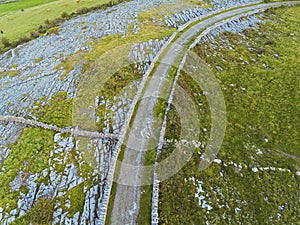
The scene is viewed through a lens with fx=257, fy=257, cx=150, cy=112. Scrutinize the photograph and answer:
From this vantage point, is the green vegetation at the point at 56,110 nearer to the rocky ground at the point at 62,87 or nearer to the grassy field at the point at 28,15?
the rocky ground at the point at 62,87

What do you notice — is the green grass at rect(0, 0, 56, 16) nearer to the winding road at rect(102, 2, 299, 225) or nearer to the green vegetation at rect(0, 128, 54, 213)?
the winding road at rect(102, 2, 299, 225)

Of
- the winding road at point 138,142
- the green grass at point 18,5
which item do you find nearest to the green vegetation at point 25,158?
the winding road at point 138,142

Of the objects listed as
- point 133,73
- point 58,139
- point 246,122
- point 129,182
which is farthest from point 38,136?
point 246,122

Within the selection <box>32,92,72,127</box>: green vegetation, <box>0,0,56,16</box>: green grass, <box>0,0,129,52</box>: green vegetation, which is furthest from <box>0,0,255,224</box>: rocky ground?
<box>0,0,56,16</box>: green grass

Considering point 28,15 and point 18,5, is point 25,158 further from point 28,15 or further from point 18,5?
point 18,5

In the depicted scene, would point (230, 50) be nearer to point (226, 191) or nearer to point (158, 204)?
point (226, 191)

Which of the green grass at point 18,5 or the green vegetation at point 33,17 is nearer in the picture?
the green vegetation at point 33,17
